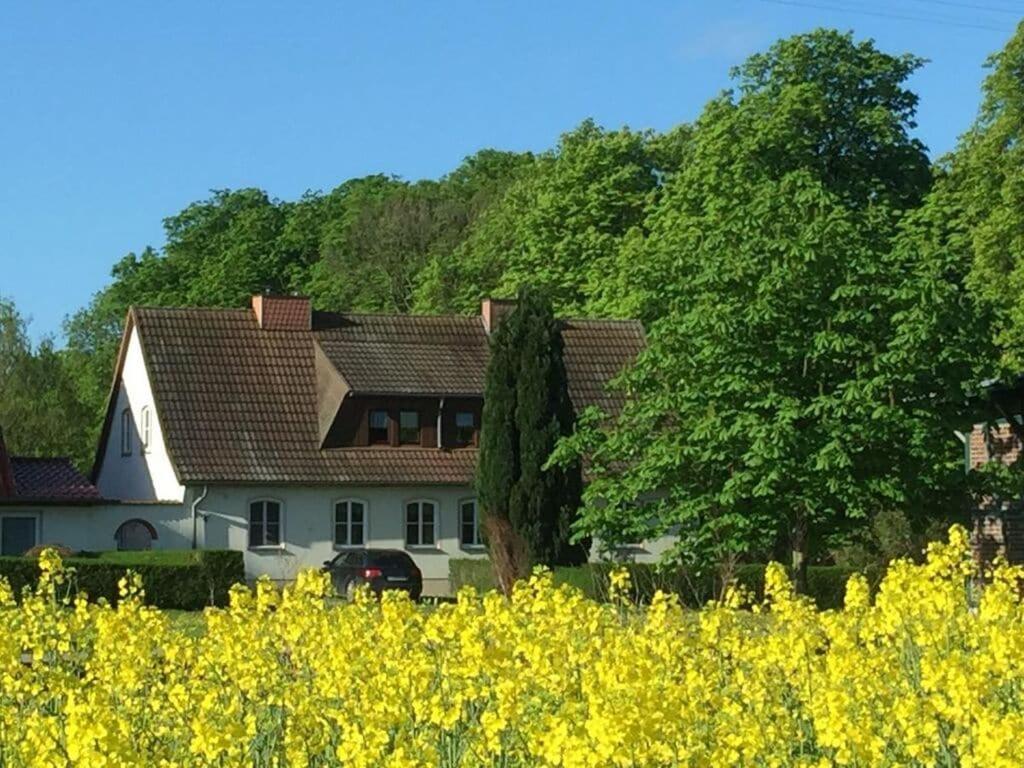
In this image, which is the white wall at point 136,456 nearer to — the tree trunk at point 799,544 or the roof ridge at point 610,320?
the roof ridge at point 610,320

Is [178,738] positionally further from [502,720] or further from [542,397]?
[542,397]

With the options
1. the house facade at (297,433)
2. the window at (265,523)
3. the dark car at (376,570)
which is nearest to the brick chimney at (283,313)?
the house facade at (297,433)

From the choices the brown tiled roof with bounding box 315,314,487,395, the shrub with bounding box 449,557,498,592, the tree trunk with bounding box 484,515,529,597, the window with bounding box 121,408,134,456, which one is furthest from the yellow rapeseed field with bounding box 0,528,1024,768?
the window with bounding box 121,408,134,456

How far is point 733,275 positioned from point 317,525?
63.8 feet

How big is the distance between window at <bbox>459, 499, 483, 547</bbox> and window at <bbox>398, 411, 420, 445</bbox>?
1904 millimetres

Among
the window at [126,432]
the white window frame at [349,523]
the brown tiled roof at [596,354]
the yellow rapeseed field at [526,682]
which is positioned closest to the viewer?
the yellow rapeseed field at [526,682]

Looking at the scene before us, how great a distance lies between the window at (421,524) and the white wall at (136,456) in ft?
18.6

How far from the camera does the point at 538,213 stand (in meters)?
61.9

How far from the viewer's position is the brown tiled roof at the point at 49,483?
46625mm

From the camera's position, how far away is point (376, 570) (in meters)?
42.3

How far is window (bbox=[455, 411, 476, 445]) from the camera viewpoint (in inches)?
2026

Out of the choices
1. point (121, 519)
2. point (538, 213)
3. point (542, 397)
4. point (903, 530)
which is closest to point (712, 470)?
point (903, 530)

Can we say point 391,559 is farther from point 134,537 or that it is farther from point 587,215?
point 587,215

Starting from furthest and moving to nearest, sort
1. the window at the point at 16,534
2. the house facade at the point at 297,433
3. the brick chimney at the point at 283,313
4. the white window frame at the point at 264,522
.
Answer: the brick chimney at the point at 283,313, the white window frame at the point at 264,522, the house facade at the point at 297,433, the window at the point at 16,534
